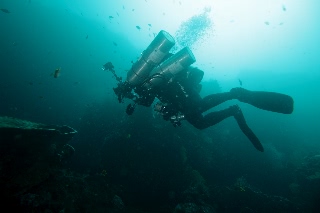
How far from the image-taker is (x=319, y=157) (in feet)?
53.0

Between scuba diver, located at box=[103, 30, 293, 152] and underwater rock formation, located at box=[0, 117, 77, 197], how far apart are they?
15.1 ft

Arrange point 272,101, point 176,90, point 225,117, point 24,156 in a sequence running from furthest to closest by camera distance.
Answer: point 24,156, point 176,90, point 225,117, point 272,101

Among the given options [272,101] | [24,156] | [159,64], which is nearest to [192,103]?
[159,64]

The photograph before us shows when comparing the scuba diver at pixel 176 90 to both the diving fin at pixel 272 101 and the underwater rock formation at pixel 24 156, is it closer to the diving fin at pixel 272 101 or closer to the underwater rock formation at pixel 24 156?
the diving fin at pixel 272 101

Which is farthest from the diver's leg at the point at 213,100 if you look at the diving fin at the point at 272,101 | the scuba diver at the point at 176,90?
the diving fin at the point at 272,101

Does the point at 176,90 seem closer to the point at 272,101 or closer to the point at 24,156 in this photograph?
the point at 272,101

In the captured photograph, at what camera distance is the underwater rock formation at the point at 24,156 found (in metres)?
7.46

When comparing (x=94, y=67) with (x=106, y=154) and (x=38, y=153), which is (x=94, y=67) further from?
(x=38, y=153)

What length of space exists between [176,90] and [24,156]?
6.92 metres

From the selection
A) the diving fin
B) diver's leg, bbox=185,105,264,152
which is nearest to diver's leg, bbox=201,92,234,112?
diver's leg, bbox=185,105,264,152

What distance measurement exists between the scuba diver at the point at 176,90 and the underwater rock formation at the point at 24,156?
4.59 meters

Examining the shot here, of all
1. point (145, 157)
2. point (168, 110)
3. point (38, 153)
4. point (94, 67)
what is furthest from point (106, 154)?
point (94, 67)

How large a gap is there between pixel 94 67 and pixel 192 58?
4873 centimetres

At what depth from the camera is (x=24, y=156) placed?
8305mm
